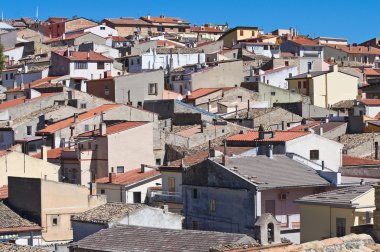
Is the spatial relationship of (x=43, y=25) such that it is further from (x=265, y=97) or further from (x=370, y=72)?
(x=265, y=97)

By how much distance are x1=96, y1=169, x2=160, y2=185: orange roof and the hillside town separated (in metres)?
0.11

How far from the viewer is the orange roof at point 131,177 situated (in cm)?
5094

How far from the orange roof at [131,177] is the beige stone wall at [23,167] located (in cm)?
248

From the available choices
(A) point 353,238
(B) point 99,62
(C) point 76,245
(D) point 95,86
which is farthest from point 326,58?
(A) point 353,238

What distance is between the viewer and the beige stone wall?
166 feet

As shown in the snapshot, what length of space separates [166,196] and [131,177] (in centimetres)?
395

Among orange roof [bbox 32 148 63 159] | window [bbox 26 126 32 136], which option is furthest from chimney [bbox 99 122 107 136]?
window [bbox 26 126 32 136]

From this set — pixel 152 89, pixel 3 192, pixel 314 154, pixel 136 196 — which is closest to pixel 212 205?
pixel 314 154

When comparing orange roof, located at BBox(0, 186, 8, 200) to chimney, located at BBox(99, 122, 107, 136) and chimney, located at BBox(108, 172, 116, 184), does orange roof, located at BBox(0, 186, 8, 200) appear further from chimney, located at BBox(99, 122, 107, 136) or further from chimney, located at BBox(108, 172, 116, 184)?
chimney, located at BBox(99, 122, 107, 136)

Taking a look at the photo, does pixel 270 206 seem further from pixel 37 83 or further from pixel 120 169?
pixel 37 83

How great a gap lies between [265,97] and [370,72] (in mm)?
23750

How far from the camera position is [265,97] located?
261 feet

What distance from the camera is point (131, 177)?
170ft

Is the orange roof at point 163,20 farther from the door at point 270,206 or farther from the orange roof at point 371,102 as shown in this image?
the door at point 270,206
